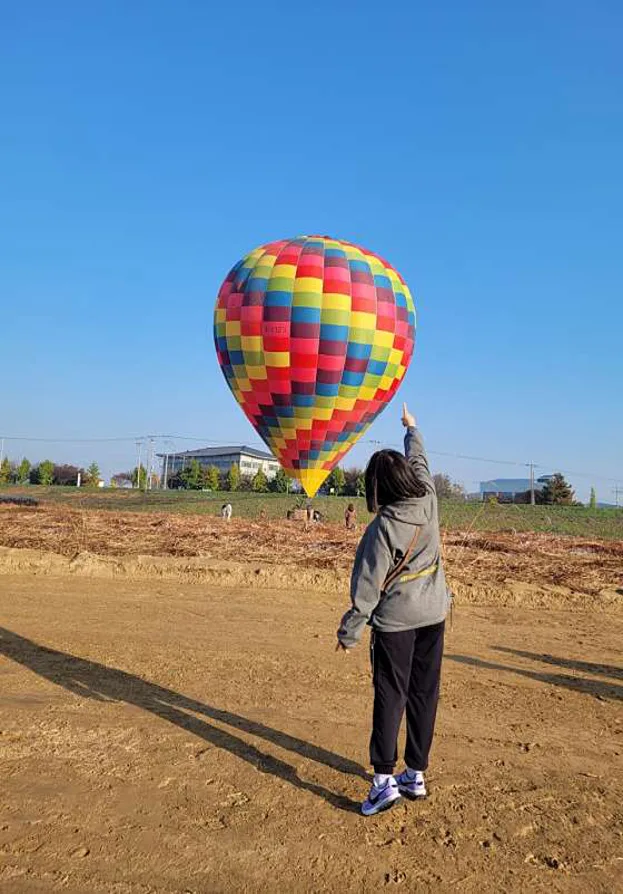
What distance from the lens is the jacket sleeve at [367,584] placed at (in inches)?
149

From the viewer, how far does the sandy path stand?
326cm

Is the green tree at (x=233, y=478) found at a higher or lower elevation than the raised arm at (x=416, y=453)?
higher

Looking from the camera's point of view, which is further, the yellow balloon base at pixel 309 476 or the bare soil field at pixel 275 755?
the yellow balloon base at pixel 309 476

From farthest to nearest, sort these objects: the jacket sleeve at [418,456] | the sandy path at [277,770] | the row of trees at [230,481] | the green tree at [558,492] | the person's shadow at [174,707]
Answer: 1. the row of trees at [230,481]
2. the green tree at [558,492]
3. the person's shadow at [174,707]
4. the jacket sleeve at [418,456]
5. the sandy path at [277,770]

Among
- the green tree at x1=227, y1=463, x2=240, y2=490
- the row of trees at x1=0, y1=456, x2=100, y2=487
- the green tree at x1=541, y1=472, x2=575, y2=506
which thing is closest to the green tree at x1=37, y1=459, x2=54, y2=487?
the row of trees at x1=0, y1=456, x2=100, y2=487

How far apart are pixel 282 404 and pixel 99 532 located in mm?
7200

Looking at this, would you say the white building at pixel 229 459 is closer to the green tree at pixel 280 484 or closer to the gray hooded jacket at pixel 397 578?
the green tree at pixel 280 484

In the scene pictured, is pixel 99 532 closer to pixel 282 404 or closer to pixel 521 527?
pixel 282 404

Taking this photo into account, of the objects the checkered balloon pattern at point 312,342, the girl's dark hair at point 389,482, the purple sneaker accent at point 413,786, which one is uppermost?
the checkered balloon pattern at point 312,342

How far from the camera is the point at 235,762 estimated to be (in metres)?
4.48

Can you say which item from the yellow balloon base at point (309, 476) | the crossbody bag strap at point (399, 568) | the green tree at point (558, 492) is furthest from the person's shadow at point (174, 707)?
the green tree at point (558, 492)

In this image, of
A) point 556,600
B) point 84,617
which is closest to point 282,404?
point 556,600

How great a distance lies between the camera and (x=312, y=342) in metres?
21.9

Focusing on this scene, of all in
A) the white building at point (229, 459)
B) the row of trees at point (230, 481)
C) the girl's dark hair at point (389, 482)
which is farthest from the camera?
the white building at point (229, 459)
